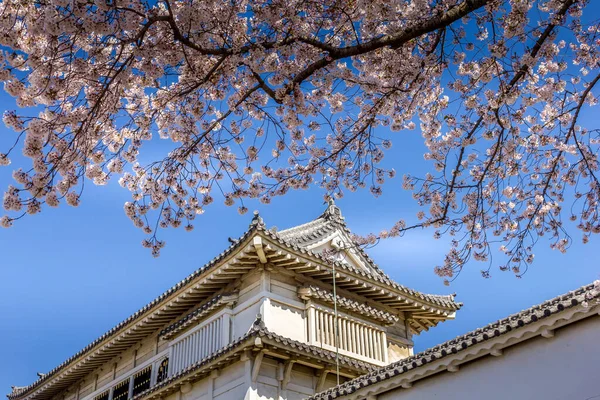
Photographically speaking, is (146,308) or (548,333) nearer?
(548,333)

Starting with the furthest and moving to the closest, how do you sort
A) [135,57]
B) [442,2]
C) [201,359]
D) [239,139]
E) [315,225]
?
[315,225], [201,359], [239,139], [442,2], [135,57]

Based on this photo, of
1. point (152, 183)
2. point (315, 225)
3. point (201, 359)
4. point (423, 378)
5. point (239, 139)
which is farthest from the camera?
point (315, 225)

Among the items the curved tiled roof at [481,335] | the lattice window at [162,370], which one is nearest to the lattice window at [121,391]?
the lattice window at [162,370]

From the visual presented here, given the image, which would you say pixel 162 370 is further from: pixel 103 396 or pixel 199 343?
pixel 103 396

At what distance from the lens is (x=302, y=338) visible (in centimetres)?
1327

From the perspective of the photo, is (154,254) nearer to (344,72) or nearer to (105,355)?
(344,72)

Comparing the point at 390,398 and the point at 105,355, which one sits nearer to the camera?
the point at 390,398

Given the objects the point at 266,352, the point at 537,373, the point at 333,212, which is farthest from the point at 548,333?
the point at 333,212

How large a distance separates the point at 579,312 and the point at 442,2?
451 cm

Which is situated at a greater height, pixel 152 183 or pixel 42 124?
pixel 152 183

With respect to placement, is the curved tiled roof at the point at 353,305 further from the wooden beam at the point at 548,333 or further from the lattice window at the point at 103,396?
the lattice window at the point at 103,396

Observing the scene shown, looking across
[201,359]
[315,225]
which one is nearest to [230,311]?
[201,359]

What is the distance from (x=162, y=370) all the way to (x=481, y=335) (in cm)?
987

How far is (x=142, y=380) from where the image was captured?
54.5 ft
